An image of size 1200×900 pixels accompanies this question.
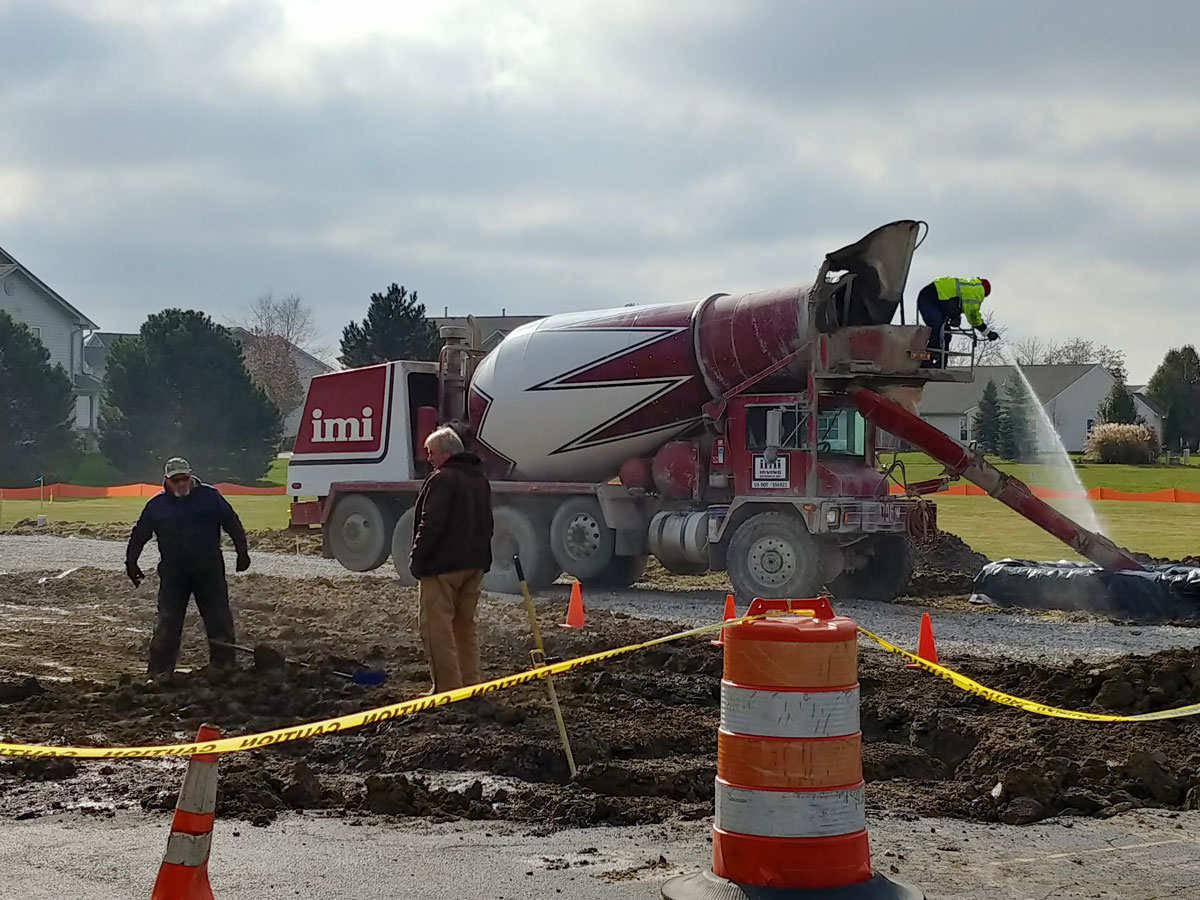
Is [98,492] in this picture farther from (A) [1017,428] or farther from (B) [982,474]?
(A) [1017,428]

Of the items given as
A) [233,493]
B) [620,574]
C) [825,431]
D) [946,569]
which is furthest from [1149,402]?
[825,431]

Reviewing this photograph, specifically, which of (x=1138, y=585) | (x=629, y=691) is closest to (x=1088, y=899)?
(x=629, y=691)

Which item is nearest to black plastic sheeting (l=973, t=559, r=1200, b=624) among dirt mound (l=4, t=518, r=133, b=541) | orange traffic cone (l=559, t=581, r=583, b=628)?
orange traffic cone (l=559, t=581, r=583, b=628)

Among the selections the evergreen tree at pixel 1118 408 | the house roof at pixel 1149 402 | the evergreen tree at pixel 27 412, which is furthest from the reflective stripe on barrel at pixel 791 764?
the house roof at pixel 1149 402

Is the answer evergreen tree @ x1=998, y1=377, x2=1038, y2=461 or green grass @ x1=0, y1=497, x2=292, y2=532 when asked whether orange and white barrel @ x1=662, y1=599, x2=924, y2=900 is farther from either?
evergreen tree @ x1=998, y1=377, x2=1038, y2=461

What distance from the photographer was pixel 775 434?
58.3 feet

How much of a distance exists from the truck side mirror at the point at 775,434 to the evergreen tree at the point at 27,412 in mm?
39832

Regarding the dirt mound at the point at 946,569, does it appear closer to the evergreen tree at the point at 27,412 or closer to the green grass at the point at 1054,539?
the green grass at the point at 1054,539

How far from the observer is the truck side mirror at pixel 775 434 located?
58.1 ft

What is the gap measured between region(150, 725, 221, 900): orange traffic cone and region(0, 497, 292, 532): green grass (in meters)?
27.8

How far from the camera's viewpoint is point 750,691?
574cm

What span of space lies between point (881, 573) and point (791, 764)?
45.0ft

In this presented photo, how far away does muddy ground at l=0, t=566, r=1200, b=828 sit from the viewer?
7.38 m

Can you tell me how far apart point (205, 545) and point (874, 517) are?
8.63 metres
